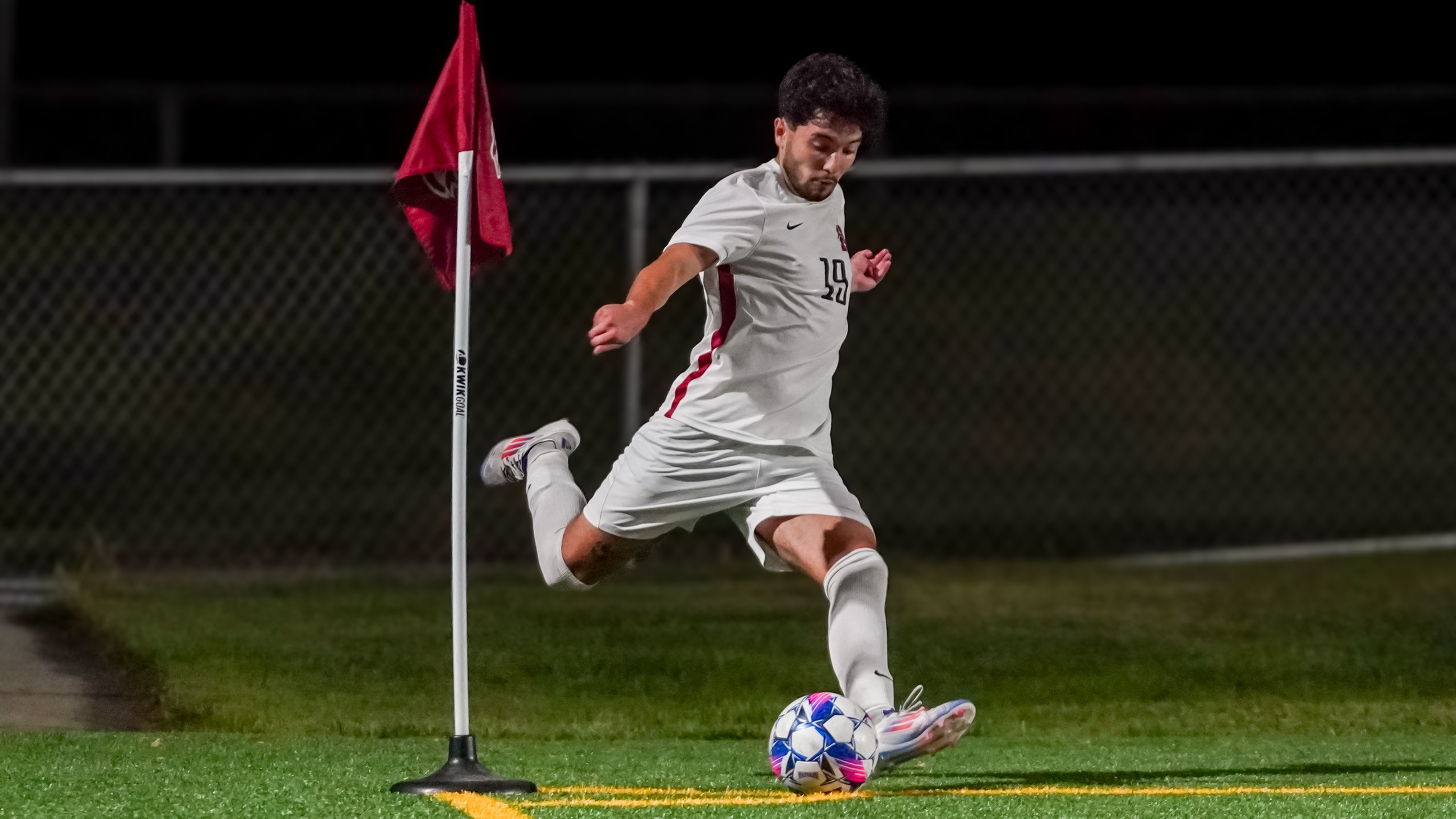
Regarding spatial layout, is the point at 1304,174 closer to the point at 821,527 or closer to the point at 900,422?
the point at 900,422

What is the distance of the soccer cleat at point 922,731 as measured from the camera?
16.0ft

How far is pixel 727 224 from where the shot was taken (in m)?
5.11

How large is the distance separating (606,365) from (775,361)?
9059 mm

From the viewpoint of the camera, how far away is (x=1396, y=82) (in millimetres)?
17688

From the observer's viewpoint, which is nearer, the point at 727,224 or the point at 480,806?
the point at 480,806

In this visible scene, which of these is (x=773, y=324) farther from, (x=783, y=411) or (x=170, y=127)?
(x=170, y=127)

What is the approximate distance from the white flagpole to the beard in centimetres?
82

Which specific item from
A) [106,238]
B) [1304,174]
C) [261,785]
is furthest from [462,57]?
[1304,174]

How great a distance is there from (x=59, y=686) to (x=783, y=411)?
298 centimetres

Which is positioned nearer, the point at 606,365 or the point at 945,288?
the point at 606,365

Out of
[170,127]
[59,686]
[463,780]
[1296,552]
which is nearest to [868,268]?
[463,780]

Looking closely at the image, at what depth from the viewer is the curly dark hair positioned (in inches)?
203

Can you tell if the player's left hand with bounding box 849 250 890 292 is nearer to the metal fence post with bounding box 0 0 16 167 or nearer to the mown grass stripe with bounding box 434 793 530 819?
the mown grass stripe with bounding box 434 793 530 819

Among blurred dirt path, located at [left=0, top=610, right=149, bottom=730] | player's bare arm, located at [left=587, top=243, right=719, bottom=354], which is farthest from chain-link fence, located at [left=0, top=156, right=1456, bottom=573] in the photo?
player's bare arm, located at [left=587, top=243, right=719, bottom=354]
